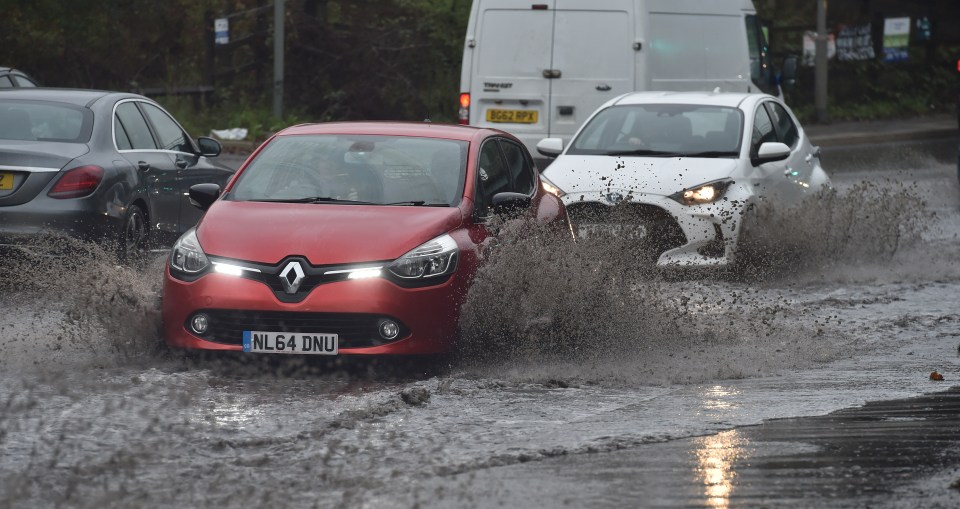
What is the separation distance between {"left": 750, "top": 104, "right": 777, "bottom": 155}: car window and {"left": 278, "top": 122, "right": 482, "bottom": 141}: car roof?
14.0ft

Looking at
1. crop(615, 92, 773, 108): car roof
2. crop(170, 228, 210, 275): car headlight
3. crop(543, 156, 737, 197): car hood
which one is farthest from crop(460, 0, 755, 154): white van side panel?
crop(170, 228, 210, 275): car headlight

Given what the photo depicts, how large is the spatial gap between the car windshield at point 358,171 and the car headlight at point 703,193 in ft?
11.3

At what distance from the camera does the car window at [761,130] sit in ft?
46.1

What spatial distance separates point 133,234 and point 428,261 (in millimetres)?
4002

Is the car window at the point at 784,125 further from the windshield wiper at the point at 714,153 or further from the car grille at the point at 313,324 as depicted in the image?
the car grille at the point at 313,324

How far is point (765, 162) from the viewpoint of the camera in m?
13.8

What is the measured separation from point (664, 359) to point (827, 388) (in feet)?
3.84

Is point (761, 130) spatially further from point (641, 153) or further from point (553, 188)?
point (553, 188)

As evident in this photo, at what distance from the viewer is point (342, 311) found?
845 centimetres

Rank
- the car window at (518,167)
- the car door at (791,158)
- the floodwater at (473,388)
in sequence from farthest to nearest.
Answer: the car door at (791,158), the car window at (518,167), the floodwater at (473,388)

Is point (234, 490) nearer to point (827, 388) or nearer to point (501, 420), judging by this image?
point (501, 420)

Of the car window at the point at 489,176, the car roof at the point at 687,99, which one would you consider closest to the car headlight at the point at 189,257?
the car window at the point at 489,176

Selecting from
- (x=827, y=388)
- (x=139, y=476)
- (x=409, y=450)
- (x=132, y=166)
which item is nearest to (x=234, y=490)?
(x=139, y=476)

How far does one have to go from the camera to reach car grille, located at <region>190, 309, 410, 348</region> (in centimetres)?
848
